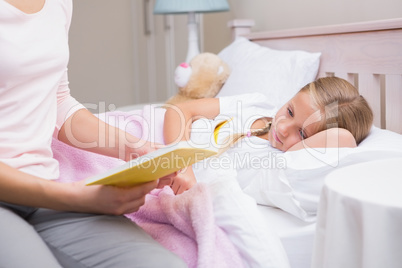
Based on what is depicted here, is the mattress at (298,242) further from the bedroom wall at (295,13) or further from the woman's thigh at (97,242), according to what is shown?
the bedroom wall at (295,13)

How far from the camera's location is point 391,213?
27.4 inches

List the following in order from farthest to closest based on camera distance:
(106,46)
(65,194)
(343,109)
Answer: (106,46)
(343,109)
(65,194)

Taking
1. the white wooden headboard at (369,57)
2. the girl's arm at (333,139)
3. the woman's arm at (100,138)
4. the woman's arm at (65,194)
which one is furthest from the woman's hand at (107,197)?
the white wooden headboard at (369,57)

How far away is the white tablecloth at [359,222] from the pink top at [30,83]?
52 cm

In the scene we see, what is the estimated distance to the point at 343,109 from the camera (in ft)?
4.02

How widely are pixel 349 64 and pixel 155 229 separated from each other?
91cm

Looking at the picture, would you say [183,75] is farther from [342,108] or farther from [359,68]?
[342,108]

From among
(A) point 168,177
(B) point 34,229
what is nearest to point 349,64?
(A) point 168,177

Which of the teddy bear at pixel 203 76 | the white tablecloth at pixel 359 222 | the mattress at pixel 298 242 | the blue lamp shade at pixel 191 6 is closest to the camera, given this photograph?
the white tablecloth at pixel 359 222

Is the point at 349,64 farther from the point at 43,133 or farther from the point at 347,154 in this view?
the point at 43,133

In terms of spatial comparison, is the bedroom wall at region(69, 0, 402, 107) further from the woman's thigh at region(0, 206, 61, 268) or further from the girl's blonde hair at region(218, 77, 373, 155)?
the woman's thigh at region(0, 206, 61, 268)

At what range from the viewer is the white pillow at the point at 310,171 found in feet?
3.39

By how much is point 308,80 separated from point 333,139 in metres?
Result: 0.62

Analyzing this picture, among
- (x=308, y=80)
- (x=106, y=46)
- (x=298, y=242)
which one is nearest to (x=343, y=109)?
(x=298, y=242)
